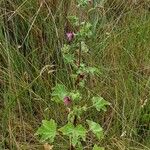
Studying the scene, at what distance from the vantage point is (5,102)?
79.9 inches

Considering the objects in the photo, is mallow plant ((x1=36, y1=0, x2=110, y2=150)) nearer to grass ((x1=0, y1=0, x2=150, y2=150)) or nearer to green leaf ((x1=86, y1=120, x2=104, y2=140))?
green leaf ((x1=86, y1=120, x2=104, y2=140))

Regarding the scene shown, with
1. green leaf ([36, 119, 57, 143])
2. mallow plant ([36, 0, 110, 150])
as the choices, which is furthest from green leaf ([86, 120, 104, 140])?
green leaf ([36, 119, 57, 143])

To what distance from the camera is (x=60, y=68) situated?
7.52 feet

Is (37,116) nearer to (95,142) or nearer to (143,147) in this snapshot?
(95,142)

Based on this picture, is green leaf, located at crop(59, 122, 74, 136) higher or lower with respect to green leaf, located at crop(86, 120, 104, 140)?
higher

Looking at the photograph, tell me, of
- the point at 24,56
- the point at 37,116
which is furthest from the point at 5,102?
the point at 24,56

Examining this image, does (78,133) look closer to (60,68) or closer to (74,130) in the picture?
(74,130)

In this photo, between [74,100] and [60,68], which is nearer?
[74,100]

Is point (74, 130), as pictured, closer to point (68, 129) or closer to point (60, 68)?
point (68, 129)

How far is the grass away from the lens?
6.57 feet

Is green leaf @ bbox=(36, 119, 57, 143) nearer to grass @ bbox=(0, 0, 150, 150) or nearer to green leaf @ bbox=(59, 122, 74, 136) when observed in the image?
green leaf @ bbox=(59, 122, 74, 136)

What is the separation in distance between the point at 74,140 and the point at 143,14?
1204 millimetres

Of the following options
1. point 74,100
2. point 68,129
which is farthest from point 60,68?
point 68,129

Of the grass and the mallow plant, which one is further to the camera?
the grass
